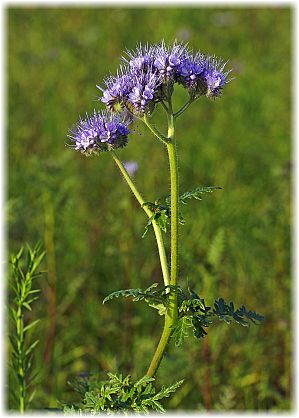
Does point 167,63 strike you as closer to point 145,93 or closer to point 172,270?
point 145,93

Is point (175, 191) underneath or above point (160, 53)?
underneath

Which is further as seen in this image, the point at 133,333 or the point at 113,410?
the point at 133,333

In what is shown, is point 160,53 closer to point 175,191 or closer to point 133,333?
point 175,191

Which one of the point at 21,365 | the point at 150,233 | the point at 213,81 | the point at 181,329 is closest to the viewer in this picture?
the point at 181,329

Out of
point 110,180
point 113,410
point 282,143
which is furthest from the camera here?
point 282,143

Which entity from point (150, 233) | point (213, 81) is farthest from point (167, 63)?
point (150, 233)

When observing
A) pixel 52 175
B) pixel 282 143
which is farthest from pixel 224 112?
pixel 52 175
